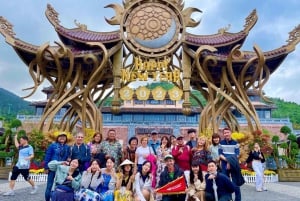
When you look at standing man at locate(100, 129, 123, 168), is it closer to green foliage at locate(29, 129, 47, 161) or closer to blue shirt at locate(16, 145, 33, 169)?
blue shirt at locate(16, 145, 33, 169)

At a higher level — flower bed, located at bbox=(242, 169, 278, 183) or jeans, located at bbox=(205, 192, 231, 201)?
jeans, located at bbox=(205, 192, 231, 201)

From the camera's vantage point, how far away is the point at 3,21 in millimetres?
13523

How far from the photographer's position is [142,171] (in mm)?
5324

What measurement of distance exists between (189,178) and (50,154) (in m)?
2.67

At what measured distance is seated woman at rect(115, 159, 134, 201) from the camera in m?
5.10

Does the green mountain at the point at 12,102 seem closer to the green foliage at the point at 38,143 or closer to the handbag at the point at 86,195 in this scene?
the green foliage at the point at 38,143

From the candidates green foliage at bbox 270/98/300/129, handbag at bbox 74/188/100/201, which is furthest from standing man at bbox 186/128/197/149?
green foliage at bbox 270/98/300/129

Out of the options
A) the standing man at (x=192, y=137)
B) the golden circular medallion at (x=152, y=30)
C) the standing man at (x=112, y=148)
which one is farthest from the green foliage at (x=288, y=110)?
the standing man at (x=112, y=148)

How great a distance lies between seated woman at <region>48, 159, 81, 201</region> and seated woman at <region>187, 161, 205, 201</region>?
171cm

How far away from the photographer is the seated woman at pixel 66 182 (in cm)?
497

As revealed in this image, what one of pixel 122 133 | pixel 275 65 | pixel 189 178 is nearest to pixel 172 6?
pixel 275 65

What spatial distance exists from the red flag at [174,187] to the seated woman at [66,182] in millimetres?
1282

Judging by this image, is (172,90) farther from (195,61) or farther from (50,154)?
(50,154)

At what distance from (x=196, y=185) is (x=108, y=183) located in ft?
4.49
